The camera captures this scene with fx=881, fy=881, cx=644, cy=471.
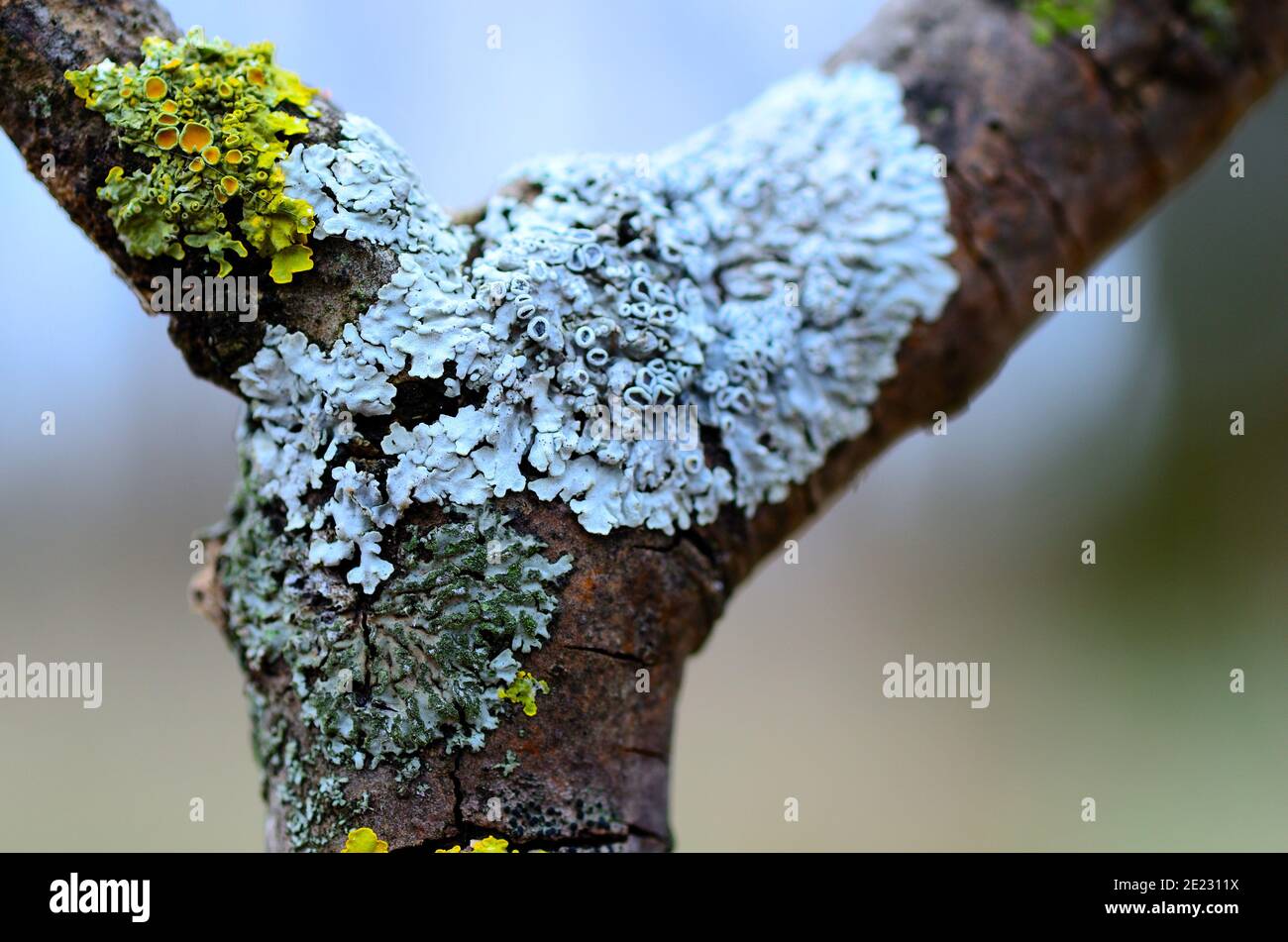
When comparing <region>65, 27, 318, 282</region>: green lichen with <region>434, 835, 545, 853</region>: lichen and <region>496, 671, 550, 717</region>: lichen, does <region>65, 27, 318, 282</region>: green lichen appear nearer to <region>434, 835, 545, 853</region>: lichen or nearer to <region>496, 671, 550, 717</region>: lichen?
<region>496, 671, 550, 717</region>: lichen

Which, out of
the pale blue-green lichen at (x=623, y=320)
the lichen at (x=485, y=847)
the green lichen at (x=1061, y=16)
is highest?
the green lichen at (x=1061, y=16)

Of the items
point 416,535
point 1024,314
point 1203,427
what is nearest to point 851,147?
point 1024,314

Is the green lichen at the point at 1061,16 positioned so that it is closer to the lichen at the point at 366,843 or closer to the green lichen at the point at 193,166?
the green lichen at the point at 193,166

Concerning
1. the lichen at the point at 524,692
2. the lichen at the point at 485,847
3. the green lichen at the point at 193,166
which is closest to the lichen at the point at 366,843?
the lichen at the point at 485,847

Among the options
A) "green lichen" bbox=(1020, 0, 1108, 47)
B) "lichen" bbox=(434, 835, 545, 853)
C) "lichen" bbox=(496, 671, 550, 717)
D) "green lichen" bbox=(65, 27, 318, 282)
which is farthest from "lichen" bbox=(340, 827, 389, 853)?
"green lichen" bbox=(1020, 0, 1108, 47)

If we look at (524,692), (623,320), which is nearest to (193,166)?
(623,320)
